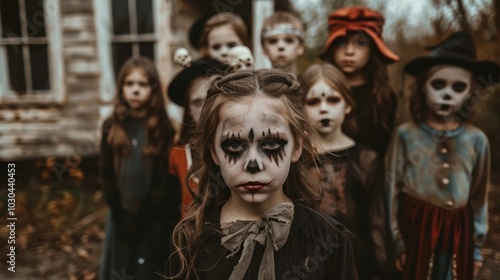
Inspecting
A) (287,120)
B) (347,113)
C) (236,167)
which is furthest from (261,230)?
(347,113)

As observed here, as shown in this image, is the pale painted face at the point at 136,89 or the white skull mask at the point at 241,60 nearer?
the white skull mask at the point at 241,60

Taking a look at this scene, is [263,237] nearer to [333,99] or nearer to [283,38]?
[333,99]

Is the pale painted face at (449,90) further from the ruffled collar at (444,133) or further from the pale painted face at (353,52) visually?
the pale painted face at (353,52)

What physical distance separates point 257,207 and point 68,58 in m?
4.56

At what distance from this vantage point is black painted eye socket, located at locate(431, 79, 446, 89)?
237 centimetres

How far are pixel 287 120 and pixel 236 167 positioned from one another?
0.25 m

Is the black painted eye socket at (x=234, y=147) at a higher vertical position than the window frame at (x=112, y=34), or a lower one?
lower

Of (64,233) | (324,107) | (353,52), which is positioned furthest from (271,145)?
(64,233)

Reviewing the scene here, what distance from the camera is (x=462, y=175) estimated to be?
7.79 ft

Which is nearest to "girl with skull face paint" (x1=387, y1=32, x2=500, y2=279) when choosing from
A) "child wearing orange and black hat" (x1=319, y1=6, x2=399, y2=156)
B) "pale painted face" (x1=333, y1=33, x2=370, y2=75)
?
"child wearing orange and black hat" (x1=319, y1=6, x2=399, y2=156)

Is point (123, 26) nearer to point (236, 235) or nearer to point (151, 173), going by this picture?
point (151, 173)

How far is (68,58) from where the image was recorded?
519 centimetres

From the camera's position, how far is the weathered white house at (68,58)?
5.09 meters

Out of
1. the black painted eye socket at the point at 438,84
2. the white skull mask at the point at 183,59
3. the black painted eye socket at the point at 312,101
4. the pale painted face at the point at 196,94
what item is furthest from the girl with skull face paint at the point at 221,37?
the black painted eye socket at the point at 438,84
